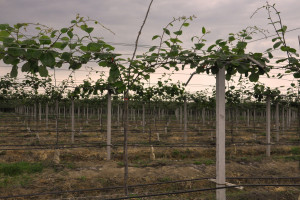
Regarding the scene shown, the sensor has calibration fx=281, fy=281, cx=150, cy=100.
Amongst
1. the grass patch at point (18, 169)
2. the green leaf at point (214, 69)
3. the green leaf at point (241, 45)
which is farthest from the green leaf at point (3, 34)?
the grass patch at point (18, 169)

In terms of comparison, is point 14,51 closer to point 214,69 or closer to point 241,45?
point 214,69

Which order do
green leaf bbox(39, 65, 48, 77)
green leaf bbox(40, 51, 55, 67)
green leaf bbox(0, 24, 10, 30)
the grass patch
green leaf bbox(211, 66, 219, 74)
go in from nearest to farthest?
green leaf bbox(0, 24, 10, 30) → green leaf bbox(40, 51, 55, 67) → green leaf bbox(39, 65, 48, 77) → green leaf bbox(211, 66, 219, 74) → the grass patch

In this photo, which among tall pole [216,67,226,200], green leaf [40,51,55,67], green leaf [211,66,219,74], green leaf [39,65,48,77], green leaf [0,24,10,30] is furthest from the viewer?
green leaf [211,66,219,74]

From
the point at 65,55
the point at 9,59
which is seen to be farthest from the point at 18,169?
the point at 65,55

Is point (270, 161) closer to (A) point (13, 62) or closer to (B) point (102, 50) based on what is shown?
(B) point (102, 50)

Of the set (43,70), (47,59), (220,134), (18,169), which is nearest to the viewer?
(47,59)

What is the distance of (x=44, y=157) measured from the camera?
1088 cm

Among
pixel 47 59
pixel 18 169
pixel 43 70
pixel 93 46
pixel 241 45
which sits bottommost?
pixel 18 169

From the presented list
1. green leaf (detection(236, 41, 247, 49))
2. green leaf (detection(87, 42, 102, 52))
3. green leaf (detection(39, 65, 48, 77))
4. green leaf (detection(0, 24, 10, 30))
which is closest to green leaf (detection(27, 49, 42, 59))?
green leaf (detection(39, 65, 48, 77))

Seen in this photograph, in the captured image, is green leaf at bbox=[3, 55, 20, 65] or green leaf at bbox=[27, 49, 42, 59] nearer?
green leaf at bbox=[27, 49, 42, 59]

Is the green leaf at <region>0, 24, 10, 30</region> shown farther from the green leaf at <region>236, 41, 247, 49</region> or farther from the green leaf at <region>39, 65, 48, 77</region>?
the green leaf at <region>236, 41, 247, 49</region>

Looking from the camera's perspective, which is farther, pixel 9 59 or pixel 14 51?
pixel 9 59

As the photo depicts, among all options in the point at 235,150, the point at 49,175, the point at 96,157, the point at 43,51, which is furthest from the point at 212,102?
the point at 43,51

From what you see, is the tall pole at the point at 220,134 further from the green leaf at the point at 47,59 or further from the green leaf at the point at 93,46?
the green leaf at the point at 47,59
